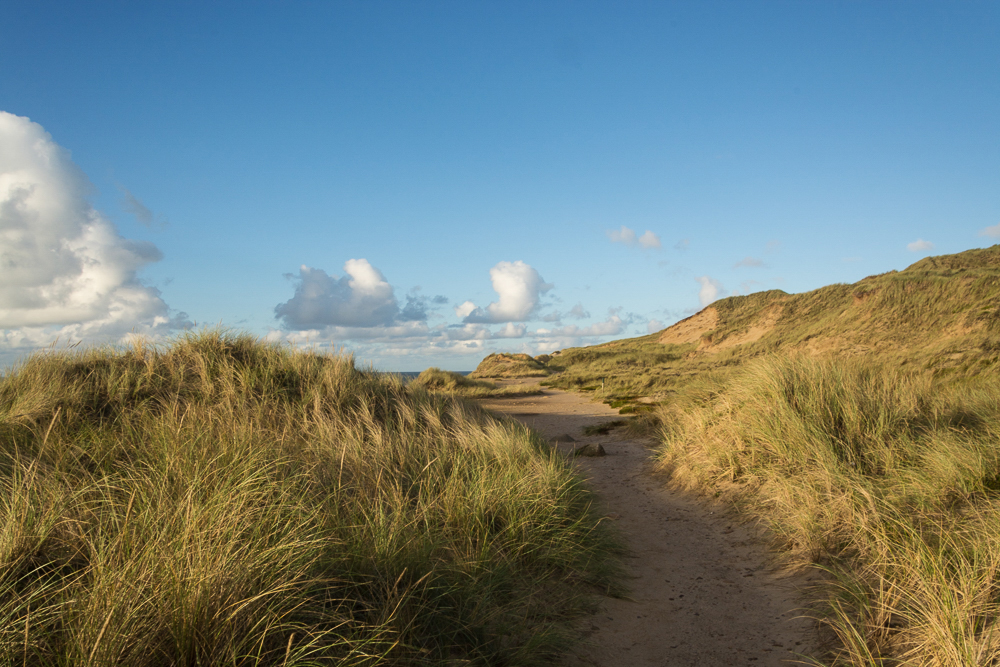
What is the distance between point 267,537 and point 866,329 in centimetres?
2072

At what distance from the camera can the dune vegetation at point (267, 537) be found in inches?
84.5

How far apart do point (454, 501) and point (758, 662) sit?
235 centimetres

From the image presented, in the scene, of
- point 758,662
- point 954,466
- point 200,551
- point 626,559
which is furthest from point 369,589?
point 954,466

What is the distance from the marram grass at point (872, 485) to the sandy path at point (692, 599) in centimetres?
31

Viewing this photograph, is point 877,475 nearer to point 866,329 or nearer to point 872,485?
point 872,485

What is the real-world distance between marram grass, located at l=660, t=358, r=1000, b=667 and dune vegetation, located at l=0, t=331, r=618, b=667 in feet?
→ 5.89

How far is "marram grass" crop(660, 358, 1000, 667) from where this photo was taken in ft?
9.57

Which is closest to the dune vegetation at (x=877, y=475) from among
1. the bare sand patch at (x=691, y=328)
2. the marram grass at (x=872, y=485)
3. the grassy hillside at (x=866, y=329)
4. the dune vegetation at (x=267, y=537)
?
the marram grass at (x=872, y=485)

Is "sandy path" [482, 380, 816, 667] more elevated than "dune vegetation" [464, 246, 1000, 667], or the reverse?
"dune vegetation" [464, 246, 1000, 667]

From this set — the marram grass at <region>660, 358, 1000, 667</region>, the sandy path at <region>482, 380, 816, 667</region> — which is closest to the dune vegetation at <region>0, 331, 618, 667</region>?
the sandy path at <region>482, 380, 816, 667</region>

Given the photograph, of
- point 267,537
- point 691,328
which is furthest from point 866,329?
point 691,328

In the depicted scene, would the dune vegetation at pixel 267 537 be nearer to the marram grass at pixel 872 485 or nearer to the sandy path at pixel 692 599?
the sandy path at pixel 692 599

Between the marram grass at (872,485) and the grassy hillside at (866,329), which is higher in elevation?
the grassy hillside at (866,329)

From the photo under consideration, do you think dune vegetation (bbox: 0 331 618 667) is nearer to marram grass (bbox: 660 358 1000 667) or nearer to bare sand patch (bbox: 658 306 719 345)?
marram grass (bbox: 660 358 1000 667)
